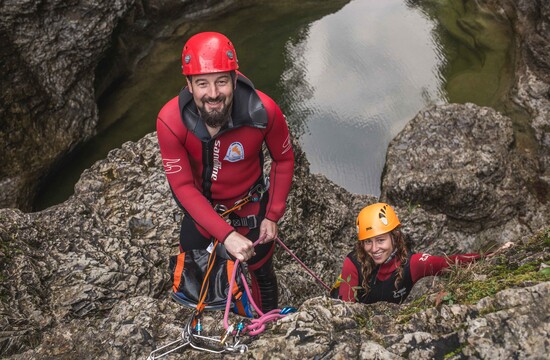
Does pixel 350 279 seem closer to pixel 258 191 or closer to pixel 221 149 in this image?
pixel 258 191

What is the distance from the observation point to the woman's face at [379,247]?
203 inches

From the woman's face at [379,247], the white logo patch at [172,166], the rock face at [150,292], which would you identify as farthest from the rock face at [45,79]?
the woman's face at [379,247]

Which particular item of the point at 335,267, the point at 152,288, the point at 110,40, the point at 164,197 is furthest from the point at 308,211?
the point at 110,40

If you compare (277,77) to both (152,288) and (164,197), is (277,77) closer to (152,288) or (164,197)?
(164,197)

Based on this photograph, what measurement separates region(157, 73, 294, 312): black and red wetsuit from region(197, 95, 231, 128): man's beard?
13 cm

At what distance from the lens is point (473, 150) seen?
9867mm

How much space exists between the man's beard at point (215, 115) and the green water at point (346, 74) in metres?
7.52

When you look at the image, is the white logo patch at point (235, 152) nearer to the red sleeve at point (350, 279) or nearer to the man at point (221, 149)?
the man at point (221, 149)

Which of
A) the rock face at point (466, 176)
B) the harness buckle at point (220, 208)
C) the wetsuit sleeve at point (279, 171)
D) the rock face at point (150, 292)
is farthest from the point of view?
the rock face at point (466, 176)

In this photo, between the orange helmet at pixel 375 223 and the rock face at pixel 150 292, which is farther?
the orange helmet at pixel 375 223

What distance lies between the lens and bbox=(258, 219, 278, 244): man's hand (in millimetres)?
4590

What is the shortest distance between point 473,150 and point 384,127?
2.69 m

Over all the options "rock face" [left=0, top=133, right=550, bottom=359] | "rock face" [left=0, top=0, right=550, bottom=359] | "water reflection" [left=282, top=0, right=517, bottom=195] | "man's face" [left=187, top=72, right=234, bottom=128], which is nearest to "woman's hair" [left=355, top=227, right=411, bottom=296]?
"rock face" [left=0, top=0, right=550, bottom=359]

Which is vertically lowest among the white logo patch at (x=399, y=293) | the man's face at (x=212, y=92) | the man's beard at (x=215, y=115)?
the white logo patch at (x=399, y=293)
